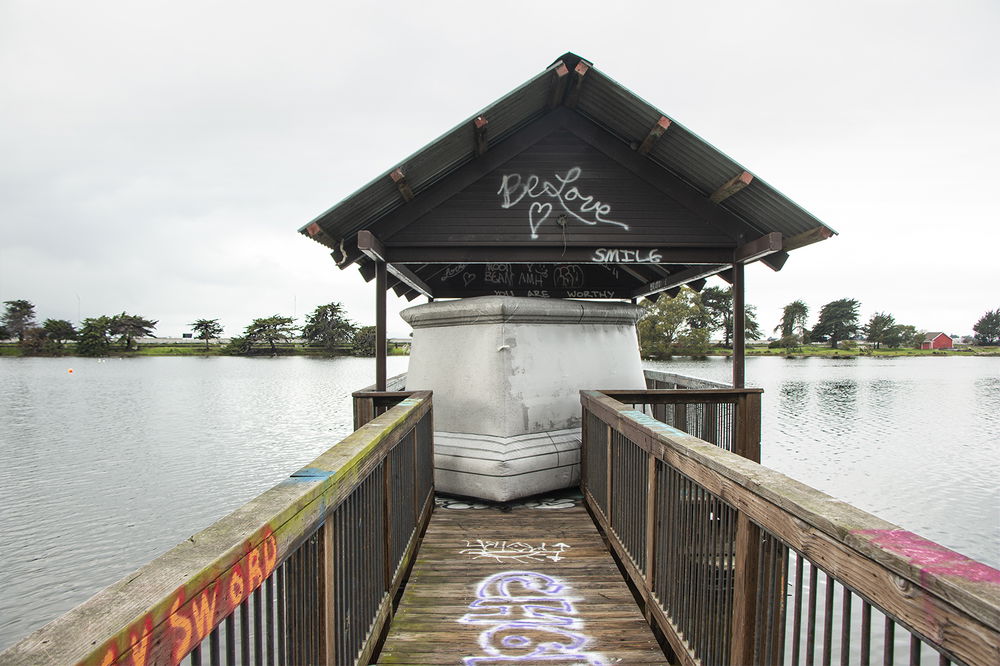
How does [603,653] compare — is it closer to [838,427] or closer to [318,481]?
[318,481]

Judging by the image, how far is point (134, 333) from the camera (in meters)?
111

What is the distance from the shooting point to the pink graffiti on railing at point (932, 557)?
1177 mm

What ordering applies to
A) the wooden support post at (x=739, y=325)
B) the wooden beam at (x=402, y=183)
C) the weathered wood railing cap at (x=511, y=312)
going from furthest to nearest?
the wooden support post at (x=739, y=325), the weathered wood railing cap at (x=511, y=312), the wooden beam at (x=402, y=183)

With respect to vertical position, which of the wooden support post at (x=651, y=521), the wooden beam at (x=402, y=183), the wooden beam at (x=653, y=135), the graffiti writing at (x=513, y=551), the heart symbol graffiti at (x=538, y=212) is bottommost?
the graffiti writing at (x=513, y=551)

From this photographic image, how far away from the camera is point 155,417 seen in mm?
24703

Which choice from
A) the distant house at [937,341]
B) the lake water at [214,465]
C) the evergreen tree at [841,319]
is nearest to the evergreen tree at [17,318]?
the lake water at [214,465]

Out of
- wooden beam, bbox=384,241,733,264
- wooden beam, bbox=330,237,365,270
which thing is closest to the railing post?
wooden beam, bbox=384,241,733,264

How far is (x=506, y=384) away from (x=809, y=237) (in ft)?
13.5

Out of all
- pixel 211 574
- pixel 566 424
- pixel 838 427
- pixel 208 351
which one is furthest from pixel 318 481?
pixel 208 351

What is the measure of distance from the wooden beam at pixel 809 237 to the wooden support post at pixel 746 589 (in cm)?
538

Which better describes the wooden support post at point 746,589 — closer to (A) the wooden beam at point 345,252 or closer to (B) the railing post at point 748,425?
(B) the railing post at point 748,425

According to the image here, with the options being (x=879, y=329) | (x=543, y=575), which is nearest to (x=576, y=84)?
(x=543, y=575)

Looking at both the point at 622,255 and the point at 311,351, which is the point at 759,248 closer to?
the point at 622,255

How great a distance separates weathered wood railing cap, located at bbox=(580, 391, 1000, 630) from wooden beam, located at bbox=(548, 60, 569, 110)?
4879mm
